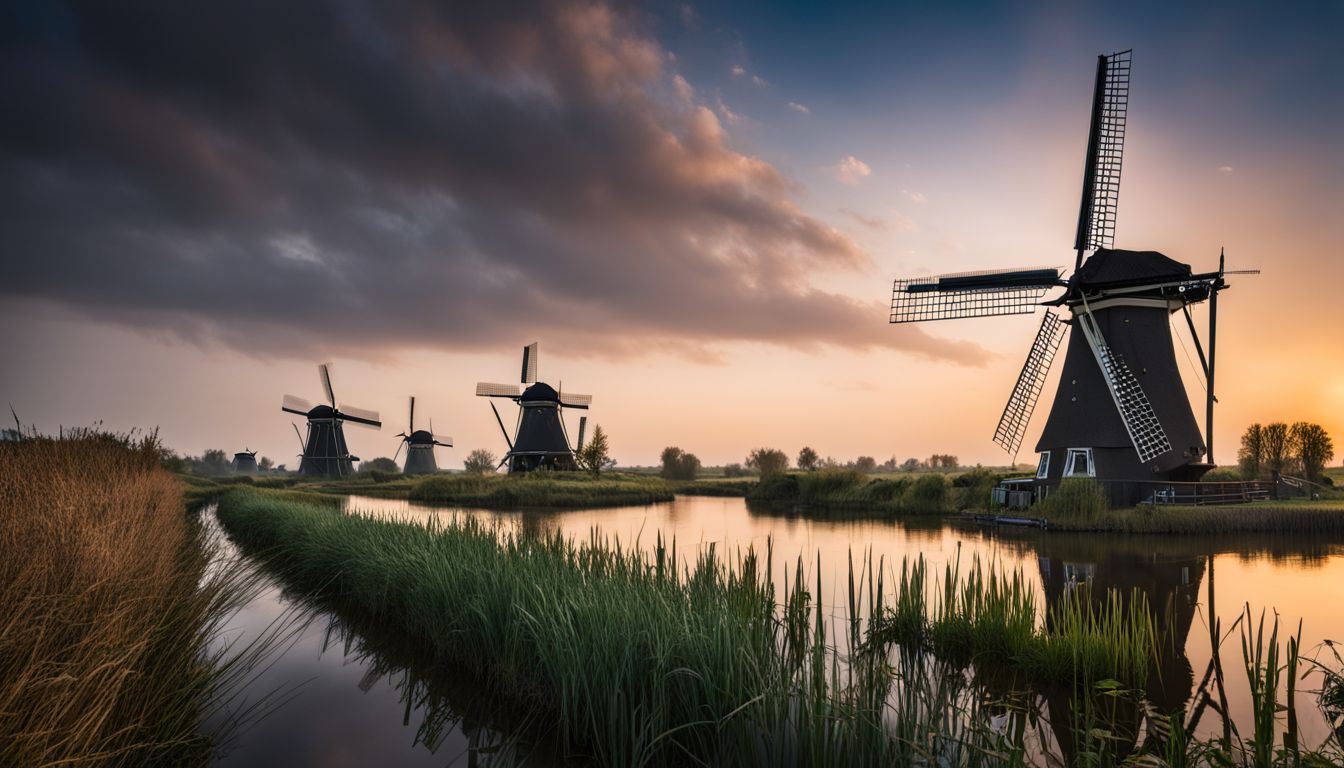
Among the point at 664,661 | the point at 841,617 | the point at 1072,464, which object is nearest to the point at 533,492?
the point at 1072,464

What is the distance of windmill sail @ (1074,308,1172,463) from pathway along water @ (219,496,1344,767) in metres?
3.04

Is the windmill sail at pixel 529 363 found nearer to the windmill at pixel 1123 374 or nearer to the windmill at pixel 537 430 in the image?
the windmill at pixel 537 430

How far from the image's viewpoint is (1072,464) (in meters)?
21.9

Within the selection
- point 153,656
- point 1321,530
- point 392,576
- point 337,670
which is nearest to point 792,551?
point 392,576

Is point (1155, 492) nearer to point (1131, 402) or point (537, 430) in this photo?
point (1131, 402)

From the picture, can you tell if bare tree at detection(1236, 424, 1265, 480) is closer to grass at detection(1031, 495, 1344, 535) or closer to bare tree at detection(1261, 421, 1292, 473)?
bare tree at detection(1261, 421, 1292, 473)

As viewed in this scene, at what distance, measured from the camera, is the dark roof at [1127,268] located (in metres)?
20.7

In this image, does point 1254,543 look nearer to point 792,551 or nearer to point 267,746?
point 792,551

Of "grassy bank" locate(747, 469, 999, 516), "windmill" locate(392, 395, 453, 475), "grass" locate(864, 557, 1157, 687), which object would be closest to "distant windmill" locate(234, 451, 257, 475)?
"windmill" locate(392, 395, 453, 475)

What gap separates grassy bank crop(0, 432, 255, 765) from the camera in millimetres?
2711

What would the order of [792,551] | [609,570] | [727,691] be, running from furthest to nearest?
[792,551] → [609,570] → [727,691]

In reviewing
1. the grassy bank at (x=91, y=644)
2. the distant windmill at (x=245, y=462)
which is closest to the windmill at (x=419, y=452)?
the distant windmill at (x=245, y=462)

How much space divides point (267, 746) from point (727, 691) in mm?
4334

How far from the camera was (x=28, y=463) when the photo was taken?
24.1 feet
